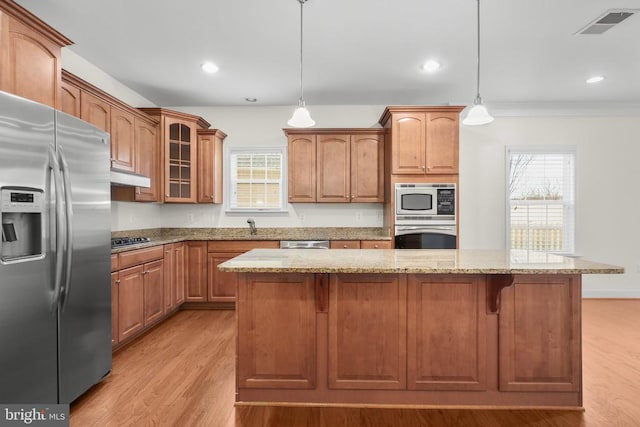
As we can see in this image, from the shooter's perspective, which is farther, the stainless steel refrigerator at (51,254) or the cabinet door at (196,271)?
the cabinet door at (196,271)

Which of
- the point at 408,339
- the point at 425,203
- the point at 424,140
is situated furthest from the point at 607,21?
Result: the point at 408,339

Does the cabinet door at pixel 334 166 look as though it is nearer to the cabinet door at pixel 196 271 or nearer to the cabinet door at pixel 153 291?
the cabinet door at pixel 196 271

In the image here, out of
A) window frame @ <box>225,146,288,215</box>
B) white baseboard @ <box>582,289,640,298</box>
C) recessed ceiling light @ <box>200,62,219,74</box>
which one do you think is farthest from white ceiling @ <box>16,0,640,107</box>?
white baseboard @ <box>582,289,640,298</box>

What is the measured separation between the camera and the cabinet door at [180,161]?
13.7 feet

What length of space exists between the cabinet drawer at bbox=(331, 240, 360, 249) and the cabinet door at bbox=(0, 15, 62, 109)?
3005 millimetres

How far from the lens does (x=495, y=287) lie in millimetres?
2049

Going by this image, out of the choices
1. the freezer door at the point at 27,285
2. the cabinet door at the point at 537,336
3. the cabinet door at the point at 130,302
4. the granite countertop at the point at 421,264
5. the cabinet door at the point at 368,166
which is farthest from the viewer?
the cabinet door at the point at 368,166

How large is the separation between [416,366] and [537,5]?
2.76m

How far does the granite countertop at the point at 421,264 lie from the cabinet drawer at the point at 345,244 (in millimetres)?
1845

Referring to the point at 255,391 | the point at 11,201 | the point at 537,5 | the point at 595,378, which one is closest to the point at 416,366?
the point at 255,391

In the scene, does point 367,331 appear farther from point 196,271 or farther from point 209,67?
point 209,67

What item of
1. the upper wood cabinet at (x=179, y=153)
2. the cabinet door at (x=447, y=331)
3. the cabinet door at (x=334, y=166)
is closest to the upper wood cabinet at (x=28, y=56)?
the upper wood cabinet at (x=179, y=153)

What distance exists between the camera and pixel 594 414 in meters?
2.06

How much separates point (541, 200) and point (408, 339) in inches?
155
